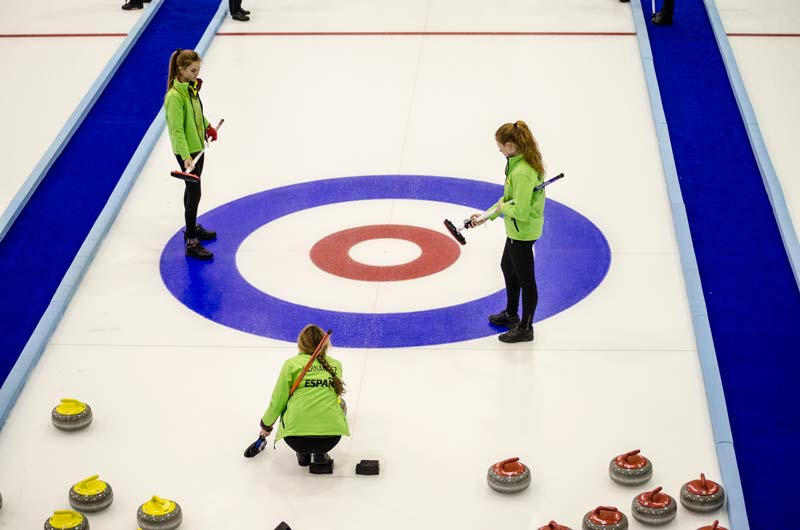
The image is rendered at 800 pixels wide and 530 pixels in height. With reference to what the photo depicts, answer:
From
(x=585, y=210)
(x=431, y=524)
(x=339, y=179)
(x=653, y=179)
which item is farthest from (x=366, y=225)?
(x=431, y=524)

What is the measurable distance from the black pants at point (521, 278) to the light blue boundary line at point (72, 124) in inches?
168

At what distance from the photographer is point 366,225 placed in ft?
31.2

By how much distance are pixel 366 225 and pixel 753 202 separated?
308cm

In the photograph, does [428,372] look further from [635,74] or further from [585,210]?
[635,74]

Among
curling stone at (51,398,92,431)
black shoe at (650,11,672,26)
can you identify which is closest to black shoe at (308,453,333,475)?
curling stone at (51,398,92,431)

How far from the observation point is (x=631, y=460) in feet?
21.2

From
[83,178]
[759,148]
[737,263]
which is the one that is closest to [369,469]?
[737,263]

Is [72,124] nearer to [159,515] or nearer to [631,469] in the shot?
[159,515]

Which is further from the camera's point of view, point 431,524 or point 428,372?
point 428,372

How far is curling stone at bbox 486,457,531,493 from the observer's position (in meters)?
6.40

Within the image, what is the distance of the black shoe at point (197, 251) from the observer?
29.8 ft

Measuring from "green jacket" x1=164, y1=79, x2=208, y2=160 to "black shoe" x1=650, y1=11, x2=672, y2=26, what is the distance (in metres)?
5.83

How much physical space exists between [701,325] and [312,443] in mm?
2839

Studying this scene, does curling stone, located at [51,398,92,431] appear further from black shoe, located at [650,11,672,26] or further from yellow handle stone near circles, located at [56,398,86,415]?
black shoe, located at [650,11,672,26]
